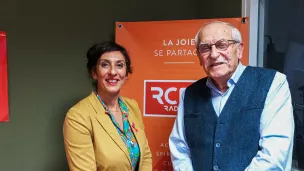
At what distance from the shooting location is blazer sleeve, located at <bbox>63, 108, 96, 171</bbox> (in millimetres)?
1467

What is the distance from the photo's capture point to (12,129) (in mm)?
1896

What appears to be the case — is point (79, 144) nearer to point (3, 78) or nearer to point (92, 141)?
point (92, 141)

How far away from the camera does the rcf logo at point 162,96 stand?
2021 mm

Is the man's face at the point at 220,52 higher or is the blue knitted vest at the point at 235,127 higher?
the man's face at the point at 220,52

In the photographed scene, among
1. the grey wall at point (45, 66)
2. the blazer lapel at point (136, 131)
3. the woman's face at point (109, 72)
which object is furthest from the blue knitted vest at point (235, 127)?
the grey wall at point (45, 66)

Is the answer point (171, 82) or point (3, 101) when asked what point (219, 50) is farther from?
point (3, 101)

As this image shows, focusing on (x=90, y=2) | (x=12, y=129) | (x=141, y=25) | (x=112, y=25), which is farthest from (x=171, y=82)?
(x=12, y=129)

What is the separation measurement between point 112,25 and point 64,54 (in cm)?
41

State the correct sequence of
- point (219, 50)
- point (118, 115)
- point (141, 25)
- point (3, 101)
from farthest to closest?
point (141, 25)
point (3, 101)
point (118, 115)
point (219, 50)

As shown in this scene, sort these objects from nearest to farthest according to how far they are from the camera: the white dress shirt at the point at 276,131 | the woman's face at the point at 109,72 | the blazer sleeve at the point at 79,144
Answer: the white dress shirt at the point at 276,131, the blazer sleeve at the point at 79,144, the woman's face at the point at 109,72

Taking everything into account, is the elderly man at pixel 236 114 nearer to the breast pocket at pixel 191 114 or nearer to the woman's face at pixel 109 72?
the breast pocket at pixel 191 114

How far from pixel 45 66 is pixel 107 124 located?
2.23 ft

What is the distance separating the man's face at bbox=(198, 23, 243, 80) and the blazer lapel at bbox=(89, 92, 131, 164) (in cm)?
53

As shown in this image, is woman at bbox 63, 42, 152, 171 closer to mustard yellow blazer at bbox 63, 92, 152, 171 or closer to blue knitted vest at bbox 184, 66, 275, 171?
mustard yellow blazer at bbox 63, 92, 152, 171
